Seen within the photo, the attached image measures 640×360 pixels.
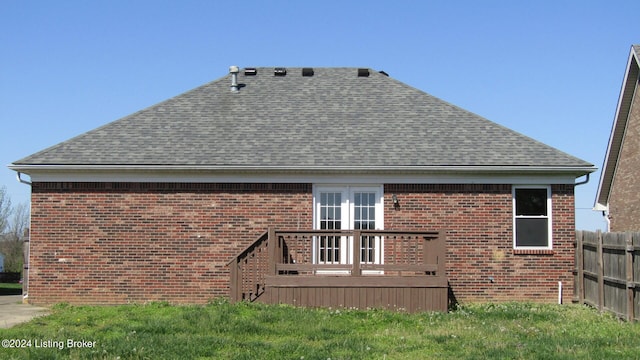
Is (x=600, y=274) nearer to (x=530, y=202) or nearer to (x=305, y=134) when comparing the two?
(x=530, y=202)

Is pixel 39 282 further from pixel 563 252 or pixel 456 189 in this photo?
pixel 563 252

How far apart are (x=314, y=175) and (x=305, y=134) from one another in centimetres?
175

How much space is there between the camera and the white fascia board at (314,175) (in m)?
16.3

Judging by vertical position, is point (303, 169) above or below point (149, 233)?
above

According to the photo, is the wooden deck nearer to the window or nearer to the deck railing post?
the deck railing post

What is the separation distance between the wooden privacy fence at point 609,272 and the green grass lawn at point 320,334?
38 centimetres

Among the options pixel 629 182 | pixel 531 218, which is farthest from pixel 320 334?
pixel 629 182

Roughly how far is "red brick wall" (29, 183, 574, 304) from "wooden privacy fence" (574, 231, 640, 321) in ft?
1.91

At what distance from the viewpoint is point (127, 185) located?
54.4 ft

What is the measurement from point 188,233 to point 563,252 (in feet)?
27.2

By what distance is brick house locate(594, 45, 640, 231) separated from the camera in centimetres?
2277

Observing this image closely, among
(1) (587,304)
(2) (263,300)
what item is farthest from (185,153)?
(1) (587,304)

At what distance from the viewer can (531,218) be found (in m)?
16.7

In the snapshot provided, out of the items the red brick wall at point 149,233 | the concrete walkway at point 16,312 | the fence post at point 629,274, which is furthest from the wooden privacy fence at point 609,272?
the concrete walkway at point 16,312
